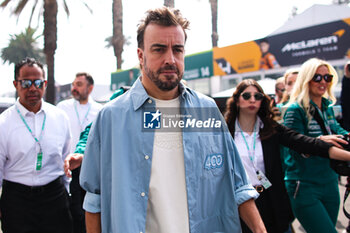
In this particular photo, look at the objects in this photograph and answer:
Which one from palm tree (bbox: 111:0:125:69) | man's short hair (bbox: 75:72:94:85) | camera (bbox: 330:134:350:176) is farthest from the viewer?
palm tree (bbox: 111:0:125:69)

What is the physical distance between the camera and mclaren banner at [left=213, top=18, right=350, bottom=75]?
537 inches

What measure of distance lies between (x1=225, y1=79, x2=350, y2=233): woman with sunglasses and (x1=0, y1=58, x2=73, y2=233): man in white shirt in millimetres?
1864

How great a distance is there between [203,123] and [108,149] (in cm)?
54

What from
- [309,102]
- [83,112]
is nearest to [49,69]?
[83,112]

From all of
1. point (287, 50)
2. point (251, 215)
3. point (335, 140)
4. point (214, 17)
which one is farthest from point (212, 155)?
point (214, 17)

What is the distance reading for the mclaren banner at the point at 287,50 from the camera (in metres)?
13.6

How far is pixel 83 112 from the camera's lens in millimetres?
5344

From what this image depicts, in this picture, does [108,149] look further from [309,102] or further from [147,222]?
[309,102]

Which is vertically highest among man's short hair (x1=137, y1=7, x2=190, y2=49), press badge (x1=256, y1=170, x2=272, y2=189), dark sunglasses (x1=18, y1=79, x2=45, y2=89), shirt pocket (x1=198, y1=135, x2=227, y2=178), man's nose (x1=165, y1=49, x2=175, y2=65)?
man's short hair (x1=137, y1=7, x2=190, y2=49)

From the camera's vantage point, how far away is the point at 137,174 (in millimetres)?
1594

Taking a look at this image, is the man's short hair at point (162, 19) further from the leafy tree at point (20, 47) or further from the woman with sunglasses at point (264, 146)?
the leafy tree at point (20, 47)

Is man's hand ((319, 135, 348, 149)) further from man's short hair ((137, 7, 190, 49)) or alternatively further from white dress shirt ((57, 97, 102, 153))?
white dress shirt ((57, 97, 102, 153))

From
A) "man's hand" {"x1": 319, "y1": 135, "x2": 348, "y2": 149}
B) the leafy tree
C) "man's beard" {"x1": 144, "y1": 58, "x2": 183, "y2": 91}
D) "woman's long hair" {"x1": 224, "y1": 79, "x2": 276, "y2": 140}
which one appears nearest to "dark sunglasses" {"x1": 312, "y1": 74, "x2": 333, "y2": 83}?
"woman's long hair" {"x1": 224, "y1": 79, "x2": 276, "y2": 140}

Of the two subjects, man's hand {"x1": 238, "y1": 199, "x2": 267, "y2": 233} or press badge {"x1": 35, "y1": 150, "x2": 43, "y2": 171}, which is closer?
man's hand {"x1": 238, "y1": 199, "x2": 267, "y2": 233}
